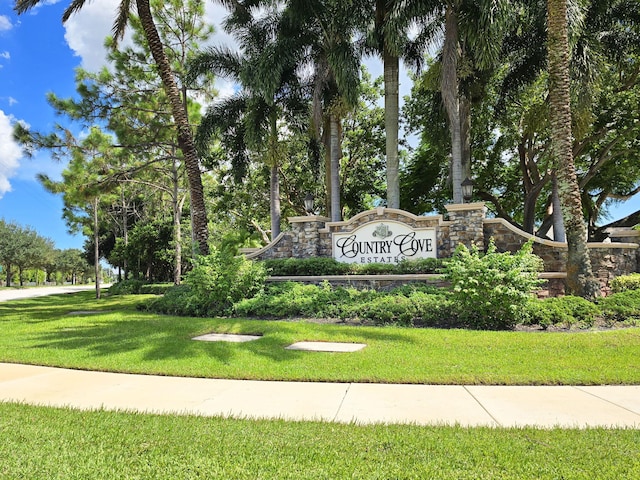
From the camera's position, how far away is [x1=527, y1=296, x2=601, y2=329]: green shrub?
8516 mm

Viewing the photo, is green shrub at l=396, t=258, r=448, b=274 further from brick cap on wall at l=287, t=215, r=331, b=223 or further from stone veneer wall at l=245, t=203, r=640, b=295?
brick cap on wall at l=287, t=215, r=331, b=223

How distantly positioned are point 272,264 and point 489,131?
15.3 m

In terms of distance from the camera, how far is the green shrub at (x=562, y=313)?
27.9ft

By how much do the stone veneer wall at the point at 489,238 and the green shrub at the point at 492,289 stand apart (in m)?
3.73

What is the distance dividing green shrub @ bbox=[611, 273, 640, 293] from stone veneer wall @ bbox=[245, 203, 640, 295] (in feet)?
1.62

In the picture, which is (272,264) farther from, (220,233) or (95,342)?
(220,233)

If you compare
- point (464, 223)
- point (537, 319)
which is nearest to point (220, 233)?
point (464, 223)

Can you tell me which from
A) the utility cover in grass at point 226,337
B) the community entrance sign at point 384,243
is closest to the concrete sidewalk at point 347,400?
the utility cover in grass at point 226,337

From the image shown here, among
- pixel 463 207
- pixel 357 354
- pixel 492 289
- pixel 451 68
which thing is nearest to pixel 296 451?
pixel 357 354

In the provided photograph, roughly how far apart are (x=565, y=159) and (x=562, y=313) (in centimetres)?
417

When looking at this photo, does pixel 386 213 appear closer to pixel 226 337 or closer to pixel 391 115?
pixel 391 115

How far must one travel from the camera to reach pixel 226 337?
8430 mm

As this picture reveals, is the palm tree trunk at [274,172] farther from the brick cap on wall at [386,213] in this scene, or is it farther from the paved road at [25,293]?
the paved road at [25,293]

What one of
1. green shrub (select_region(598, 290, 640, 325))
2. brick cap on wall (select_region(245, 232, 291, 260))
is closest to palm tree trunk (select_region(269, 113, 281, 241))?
brick cap on wall (select_region(245, 232, 291, 260))
